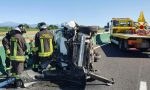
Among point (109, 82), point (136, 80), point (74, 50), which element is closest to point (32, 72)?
point (74, 50)

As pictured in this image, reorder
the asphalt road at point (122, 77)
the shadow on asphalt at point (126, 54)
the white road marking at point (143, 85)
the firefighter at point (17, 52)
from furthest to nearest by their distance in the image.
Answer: the shadow on asphalt at point (126, 54) → the firefighter at point (17, 52) → the asphalt road at point (122, 77) → the white road marking at point (143, 85)

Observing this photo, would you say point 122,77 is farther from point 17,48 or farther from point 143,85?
point 17,48

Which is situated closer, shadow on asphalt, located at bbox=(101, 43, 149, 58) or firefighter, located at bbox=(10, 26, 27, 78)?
firefighter, located at bbox=(10, 26, 27, 78)

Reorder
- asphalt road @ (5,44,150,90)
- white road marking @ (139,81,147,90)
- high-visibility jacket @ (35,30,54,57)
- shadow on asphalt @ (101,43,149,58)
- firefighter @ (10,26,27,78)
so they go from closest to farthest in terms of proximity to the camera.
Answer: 1. white road marking @ (139,81,147,90)
2. asphalt road @ (5,44,150,90)
3. firefighter @ (10,26,27,78)
4. high-visibility jacket @ (35,30,54,57)
5. shadow on asphalt @ (101,43,149,58)

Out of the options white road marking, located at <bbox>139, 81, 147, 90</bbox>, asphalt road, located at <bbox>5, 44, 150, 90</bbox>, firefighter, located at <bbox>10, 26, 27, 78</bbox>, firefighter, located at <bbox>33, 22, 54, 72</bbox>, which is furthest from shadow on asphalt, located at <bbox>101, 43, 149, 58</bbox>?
firefighter, located at <bbox>10, 26, 27, 78</bbox>

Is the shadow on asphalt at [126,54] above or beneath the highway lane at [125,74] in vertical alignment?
beneath

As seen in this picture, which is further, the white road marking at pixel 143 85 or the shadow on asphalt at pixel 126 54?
the shadow on asphalt at pixel 126 54

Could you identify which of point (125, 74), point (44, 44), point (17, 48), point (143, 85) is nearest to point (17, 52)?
point (17, 48)

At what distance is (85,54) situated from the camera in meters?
9.27

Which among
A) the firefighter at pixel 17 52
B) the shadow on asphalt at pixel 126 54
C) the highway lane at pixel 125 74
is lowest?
the shadow on asphalt at pixel 126 54

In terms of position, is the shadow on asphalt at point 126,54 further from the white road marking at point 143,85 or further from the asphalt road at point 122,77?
the white road marking at point 143,85

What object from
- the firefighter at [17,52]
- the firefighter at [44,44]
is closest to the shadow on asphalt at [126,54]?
the firefighter at [44,44]

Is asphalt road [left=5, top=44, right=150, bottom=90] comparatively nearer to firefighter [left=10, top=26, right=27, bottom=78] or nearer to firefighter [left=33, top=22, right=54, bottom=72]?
firefighter [left=10, top=26, right=27, bottom=78]

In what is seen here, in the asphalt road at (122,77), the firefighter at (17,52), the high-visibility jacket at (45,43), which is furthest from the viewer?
the high-visibility jacket at (45,43)
